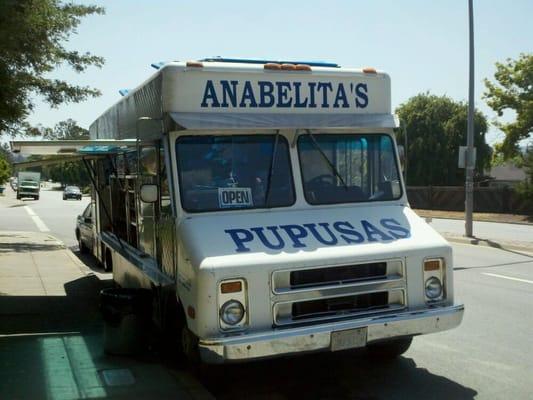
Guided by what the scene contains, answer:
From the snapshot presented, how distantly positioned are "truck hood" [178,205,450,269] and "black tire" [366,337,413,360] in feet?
3.51

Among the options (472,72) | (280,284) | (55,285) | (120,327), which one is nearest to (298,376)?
(280,284)

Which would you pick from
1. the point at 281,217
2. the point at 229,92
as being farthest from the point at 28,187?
the point at 281,217

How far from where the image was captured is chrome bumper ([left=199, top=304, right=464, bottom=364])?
465 cm

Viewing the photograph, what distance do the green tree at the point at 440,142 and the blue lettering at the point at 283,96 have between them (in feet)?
145

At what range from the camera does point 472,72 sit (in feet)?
65.9

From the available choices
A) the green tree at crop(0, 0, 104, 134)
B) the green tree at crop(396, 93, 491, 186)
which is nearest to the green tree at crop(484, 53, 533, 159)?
the green tree at crop(396, 93, 491, 186)

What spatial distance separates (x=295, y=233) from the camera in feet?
17.7

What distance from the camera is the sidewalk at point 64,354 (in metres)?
5.37

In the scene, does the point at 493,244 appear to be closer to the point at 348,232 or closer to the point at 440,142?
the point at 348,232

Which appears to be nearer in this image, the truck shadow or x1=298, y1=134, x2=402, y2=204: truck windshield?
the truck shadow

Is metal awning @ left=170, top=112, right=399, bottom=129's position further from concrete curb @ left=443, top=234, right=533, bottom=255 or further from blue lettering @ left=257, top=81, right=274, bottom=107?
concrete curb @ left=443, top=234, right=533, bottom=255

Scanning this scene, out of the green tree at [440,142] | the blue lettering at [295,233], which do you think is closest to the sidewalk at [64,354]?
the blue lettering at [295,233]

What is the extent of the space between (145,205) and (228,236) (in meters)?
2.11

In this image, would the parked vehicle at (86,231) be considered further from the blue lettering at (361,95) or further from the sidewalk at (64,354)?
the blue lettering at (361,95)
